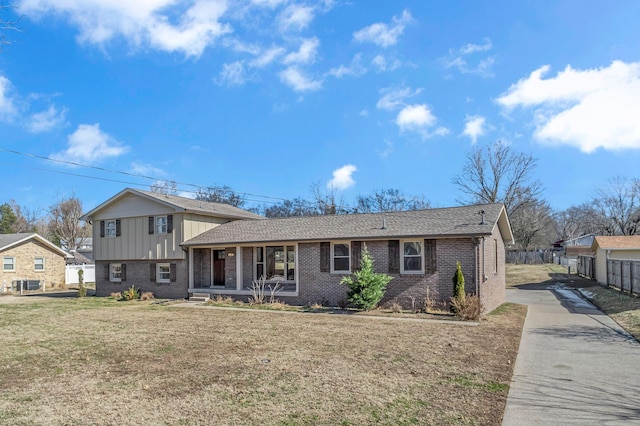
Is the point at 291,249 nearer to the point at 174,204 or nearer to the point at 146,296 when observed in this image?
the point at 174,204

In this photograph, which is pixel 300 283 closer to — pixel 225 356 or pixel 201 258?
pixel 201 258

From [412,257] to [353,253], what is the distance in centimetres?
222

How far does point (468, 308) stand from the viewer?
13.4m

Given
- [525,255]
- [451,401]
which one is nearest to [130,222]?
[451,401]

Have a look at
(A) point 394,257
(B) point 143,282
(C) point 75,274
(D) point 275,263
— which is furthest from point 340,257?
(C) point 75,274

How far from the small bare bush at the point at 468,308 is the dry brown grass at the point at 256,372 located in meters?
0.58

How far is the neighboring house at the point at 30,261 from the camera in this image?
30.0 meters

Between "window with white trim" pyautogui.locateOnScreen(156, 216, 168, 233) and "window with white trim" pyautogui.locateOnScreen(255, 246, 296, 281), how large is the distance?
487cm

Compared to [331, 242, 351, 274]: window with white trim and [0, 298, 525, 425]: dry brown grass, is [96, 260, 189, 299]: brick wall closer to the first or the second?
[331, 242, 351, 274]: window with white trim

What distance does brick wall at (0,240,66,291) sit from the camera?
30.3 m

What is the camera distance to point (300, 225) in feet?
64.4

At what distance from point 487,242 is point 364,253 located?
15.5 ft

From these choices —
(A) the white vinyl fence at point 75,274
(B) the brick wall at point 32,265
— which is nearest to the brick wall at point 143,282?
(B) the brick wall at point 32,265

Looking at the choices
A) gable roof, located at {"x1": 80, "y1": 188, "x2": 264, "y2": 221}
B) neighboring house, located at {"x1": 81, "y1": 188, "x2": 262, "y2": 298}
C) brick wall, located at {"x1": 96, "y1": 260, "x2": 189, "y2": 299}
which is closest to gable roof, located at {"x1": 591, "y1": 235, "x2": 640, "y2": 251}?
gable roof, located at {"x1": 80, "y1": 188, "x2": 264, "y2": 221}
